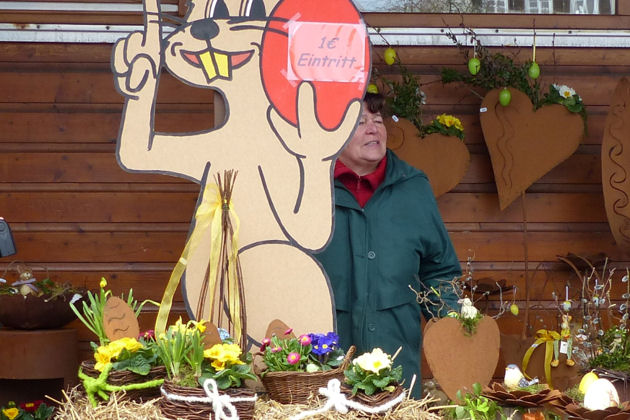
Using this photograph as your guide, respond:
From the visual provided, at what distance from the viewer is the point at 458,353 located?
2244 millimetres

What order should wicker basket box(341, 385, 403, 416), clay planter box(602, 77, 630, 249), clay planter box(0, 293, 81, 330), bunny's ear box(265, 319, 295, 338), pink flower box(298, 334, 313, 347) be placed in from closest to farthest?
wicker basket box(341, 385, 403, 416)
pink flower box(298, 334, 313, 347)
bunny's ear box(265, 319, 295, 338)
clay planter box(0, 293, 81, 330)
clay planter box(602, 77, 630, 249)

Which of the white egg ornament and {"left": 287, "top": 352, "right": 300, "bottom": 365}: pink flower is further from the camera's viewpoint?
Answer: {"left": 287, "top": 352, "right": 300, "bottom": 365}: pink flower

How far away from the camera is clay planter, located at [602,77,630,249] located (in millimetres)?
3961

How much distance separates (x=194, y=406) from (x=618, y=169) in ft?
8.69

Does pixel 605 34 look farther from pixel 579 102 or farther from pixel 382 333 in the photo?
pixel 382 333

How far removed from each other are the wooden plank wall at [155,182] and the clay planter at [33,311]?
12.9 inches

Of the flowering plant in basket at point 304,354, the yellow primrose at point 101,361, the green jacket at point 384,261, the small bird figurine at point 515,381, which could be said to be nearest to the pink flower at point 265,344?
the flowering plant in basket at point 304,354

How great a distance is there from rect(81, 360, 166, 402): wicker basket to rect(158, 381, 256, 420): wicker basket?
0.11 m

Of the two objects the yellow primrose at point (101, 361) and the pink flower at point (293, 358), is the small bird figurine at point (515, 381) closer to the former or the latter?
the pink flower at point (293, 358)

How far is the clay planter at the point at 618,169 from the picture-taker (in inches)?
156

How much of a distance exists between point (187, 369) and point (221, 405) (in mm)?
158

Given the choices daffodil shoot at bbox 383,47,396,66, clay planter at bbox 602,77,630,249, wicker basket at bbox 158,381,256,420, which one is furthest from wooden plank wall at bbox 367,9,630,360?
wicker basket at bbox 158,381,256,420

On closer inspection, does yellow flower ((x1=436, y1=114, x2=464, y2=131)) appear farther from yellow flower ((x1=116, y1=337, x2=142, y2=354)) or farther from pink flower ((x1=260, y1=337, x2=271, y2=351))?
yellow flower ((x1=116, y1=337, x2=142, y2=354))

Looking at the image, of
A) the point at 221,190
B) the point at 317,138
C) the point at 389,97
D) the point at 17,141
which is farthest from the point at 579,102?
the point at 17,141
